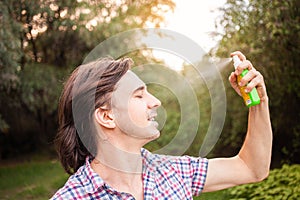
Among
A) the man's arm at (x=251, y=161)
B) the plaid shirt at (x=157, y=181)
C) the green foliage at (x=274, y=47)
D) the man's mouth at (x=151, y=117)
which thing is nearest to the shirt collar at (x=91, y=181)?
the plaid shirt at (x=157, y=181)

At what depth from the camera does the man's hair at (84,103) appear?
1766 millimetres

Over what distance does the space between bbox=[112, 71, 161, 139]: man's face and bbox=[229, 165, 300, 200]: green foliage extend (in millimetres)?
3761

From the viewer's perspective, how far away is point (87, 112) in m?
1.79

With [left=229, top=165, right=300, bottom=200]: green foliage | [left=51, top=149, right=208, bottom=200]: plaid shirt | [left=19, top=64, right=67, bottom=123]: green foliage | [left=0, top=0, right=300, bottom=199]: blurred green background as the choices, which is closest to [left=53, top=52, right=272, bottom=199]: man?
[left=51, top=149, right=208, bottom=200]: plaid shirt

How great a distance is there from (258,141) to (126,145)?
0.47 meters

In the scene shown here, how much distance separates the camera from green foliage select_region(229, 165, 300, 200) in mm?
5301

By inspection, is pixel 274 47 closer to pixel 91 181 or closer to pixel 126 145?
pixel 126 145

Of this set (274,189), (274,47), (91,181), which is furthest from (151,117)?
(274,47)

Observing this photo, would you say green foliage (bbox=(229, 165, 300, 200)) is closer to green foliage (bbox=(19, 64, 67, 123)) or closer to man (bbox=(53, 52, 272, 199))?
man (bbox=(53, 52, 272, 199))

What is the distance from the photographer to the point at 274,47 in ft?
24.2

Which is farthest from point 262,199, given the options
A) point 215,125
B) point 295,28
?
point 215,125

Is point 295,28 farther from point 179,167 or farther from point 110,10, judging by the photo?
point 179,167

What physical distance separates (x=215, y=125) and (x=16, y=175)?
8383 mm

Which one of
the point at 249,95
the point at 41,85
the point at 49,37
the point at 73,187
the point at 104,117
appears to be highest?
the point at 49,37
